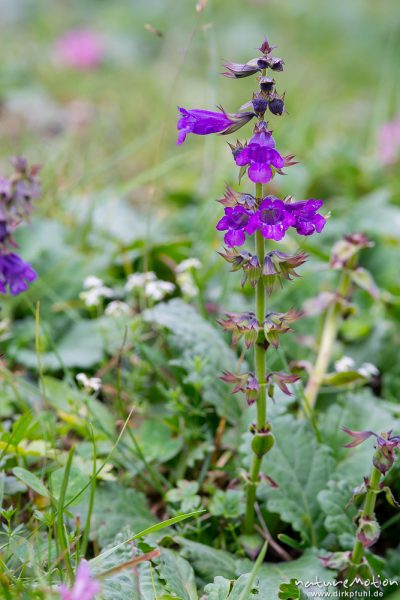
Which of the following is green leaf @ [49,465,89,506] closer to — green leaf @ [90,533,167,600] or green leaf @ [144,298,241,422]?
green leaf @ [90,533,167,600]

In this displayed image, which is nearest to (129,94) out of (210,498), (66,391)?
(66,391)

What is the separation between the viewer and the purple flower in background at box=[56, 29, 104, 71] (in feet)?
19.5

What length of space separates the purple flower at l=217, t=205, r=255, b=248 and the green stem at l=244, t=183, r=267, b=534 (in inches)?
2.1

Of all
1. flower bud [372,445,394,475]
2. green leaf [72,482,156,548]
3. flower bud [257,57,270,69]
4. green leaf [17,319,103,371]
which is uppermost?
flower bud [257,57,270,69]

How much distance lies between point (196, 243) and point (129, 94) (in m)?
3.12

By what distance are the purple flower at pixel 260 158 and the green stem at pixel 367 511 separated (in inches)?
24.9

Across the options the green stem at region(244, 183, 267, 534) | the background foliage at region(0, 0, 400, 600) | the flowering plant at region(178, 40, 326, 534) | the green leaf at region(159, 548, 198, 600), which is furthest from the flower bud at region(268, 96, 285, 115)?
the green leaf at region(159, 548, 198, 600)

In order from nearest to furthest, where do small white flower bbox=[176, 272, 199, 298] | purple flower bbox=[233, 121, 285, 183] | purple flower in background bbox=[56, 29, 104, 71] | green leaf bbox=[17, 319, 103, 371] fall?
1. purple flower bbox=[233, 121, 285, 183]
2. green leaf bbox=[17, 319, 103, 371]
3. small white flower bbox=[176, 272, 199, 298]
4. purple flower in background bbox=[56, 29, 104, 71]

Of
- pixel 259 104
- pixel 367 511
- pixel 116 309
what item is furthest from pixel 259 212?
pixel 116 309

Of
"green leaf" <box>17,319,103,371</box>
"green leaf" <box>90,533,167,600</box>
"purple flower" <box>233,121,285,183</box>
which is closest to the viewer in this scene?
"purple flower" <box>233,121,285,183</box>

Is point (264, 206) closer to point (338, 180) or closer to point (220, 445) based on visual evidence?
point (220, 445)

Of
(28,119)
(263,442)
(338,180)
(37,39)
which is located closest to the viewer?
(263,442)

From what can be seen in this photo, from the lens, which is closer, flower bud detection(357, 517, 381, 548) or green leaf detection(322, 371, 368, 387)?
flower bud detection(357, 517, 381, 548)

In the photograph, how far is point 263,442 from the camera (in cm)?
140
